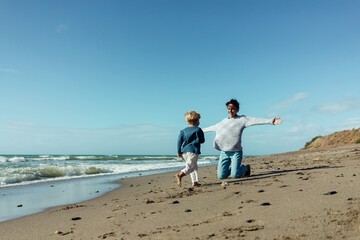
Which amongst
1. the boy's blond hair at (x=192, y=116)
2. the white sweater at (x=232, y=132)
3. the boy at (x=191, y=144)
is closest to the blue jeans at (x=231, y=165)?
the white sweater at (x=232, y=132)

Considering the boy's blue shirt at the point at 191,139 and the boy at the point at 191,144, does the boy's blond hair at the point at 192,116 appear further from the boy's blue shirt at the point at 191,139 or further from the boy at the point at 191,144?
the boy's blue shirt at the point at 191,139

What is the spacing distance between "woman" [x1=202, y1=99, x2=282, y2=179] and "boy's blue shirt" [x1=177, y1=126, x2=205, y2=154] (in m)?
0.61

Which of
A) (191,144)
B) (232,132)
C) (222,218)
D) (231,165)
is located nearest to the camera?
(222,218)

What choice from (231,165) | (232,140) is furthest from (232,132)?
(231,165)

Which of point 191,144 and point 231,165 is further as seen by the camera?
point 231,165

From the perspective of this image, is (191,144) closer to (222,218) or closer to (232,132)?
(232,132)

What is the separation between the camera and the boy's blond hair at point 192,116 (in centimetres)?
615

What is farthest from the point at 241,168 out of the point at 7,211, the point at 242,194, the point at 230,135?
the point at 7,211

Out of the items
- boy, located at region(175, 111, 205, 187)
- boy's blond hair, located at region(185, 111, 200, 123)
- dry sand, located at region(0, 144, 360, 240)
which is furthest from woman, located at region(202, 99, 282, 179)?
dry sand, located at region(0, 144, 360, 240)

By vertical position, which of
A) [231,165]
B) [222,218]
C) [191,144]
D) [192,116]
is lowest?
[222,218]

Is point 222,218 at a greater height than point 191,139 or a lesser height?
lesser

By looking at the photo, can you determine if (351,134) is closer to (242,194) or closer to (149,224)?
(242,194)

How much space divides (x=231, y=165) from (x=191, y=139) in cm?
125

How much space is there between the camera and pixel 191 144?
6.07m
